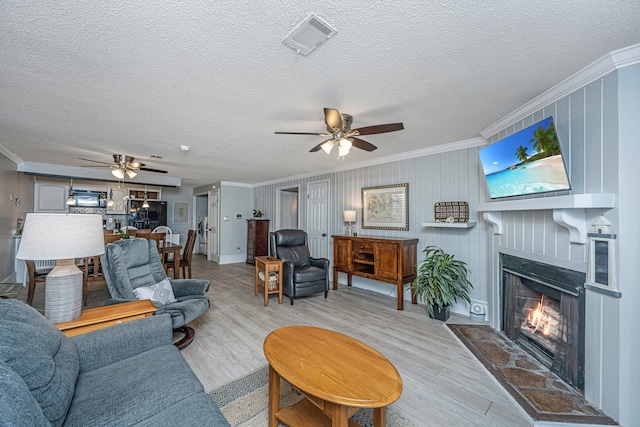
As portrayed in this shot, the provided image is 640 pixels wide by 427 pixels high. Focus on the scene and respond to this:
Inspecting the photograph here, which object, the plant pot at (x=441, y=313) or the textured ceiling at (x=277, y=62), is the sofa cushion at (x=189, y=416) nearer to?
the textured ceiling at (x=277, y=62)

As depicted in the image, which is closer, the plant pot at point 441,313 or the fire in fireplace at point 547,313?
the fire in fireplace at point 547,313

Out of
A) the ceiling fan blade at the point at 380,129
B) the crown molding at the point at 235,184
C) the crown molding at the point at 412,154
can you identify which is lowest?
the ceiling fan blade at the point at 380,129

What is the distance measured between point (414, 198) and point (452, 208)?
0.61 metres

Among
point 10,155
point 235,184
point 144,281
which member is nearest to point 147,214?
point 235,184

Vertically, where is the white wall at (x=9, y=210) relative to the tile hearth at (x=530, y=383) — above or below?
above

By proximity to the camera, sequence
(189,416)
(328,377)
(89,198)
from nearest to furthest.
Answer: (189,416)
(328,377)
(89,198)

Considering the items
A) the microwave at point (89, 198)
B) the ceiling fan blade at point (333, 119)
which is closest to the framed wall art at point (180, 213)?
the microwave at point (89, 198)

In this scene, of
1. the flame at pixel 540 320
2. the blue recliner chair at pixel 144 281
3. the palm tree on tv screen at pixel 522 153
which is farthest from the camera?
the blue recliner chair at pixel 144 281

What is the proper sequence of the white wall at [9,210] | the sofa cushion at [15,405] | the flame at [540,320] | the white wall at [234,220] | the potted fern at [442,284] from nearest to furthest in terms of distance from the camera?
the sofa cushion at [15,405]
the flame at [540,320]
the potted fern at [442,284]
the white wall at [9,210]
the white wall at [234,220]

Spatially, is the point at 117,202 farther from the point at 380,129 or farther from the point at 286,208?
the point at 380,129

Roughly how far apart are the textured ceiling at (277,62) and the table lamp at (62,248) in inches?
42.6

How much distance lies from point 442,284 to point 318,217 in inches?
119

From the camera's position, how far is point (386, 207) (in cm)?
435

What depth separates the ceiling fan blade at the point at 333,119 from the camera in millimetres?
2087
